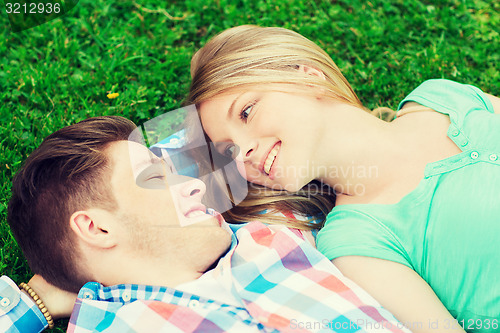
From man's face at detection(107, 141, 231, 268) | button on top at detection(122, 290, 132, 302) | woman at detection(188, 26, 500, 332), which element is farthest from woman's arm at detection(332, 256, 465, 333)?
button on top at detection(122, 290, 132, 302)

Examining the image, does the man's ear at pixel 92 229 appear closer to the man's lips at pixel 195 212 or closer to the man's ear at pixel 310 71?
the man's lips at pixel 195 212

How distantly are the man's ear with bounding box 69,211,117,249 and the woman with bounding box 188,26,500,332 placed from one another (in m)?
0.84

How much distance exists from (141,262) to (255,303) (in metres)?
0.59

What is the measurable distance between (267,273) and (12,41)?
2.74 meters

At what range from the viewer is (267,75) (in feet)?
9.00

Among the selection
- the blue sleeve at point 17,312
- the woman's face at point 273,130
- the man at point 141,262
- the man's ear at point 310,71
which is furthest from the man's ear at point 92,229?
the man's ear at point 310,71

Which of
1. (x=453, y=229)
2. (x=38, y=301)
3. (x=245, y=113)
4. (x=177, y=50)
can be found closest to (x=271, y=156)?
(x=245, y=113)

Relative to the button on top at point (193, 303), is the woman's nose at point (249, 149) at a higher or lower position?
higher

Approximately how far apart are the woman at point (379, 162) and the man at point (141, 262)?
236 mm

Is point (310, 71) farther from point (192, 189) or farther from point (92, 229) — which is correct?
point (92, 229)

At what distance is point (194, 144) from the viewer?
3041 millimetres

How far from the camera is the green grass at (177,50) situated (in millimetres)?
3428

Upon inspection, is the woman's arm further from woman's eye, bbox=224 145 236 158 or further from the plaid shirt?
woman's eye, bbox=224 145 236 158

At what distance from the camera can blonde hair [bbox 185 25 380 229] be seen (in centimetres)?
275
